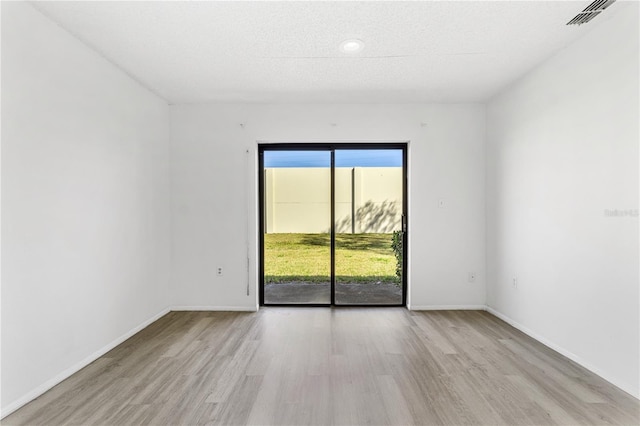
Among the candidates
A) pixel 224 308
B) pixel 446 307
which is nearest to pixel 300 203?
pixel 224 308

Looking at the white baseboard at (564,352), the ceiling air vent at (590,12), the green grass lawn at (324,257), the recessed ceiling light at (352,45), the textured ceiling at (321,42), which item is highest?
the ceiling air vent at (590,12)

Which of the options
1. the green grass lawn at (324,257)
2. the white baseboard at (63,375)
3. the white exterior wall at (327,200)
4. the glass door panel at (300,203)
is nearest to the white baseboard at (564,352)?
the green grass lawn at (324,257)

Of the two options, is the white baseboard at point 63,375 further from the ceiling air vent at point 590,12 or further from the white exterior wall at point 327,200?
the ceiling air vent at point 590,12

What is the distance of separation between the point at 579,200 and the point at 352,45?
2.23 metres

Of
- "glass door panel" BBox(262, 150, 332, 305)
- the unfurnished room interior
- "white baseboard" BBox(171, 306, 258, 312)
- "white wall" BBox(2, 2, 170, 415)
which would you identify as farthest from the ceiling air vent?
"white baseboard" BBox(171, 306, 258, 312)

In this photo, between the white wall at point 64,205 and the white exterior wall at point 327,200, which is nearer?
the white wall at point 64,205

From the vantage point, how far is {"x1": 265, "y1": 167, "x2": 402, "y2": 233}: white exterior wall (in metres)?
4.28

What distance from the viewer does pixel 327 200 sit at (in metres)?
4.30

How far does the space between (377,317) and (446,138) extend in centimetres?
240

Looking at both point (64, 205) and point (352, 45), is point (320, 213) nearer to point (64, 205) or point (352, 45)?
point (352, 45)

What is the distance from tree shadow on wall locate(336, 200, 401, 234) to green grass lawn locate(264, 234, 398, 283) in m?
0.08

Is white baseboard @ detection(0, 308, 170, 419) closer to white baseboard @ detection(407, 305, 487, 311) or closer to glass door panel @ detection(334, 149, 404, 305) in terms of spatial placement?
glass door panel @ detection(334, 149, 404, 305)

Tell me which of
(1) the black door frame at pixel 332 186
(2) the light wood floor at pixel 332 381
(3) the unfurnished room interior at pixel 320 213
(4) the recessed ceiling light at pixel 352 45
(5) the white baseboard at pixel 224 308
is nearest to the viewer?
(2) the light wood floor at pixel 332 381

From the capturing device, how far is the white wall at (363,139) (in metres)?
4.11
